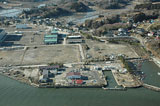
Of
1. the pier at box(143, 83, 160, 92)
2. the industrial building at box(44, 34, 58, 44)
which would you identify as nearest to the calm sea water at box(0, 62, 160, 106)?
the pier at box(143, 83, 160, 92)

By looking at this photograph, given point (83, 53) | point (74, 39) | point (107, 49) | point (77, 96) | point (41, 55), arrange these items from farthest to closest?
point (74, 39), point (107, 49), point (83, 53), point (41, 55), point (77, 96)

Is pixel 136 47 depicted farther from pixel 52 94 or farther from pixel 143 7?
pixel 143 7

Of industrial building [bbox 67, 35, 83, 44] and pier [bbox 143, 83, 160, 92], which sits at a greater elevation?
industrial building [bbox 67, 35, 83, 44]

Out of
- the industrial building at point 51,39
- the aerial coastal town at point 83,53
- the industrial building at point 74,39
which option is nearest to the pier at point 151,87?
the aerial coastal town at point 83,53

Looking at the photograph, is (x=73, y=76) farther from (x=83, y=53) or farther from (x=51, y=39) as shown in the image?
(x=51, y=39)

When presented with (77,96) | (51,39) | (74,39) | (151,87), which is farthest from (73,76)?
(51,39)

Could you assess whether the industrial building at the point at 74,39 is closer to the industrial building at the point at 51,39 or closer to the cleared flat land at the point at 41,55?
the cleared flat land at the point at 41,55

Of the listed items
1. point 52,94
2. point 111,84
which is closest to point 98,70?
point 111,84

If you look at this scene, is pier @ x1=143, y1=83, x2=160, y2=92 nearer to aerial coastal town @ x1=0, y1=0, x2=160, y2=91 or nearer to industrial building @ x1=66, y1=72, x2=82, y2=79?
aerial coastal town @ x1=0, y1=0, x2=160, y2=91
